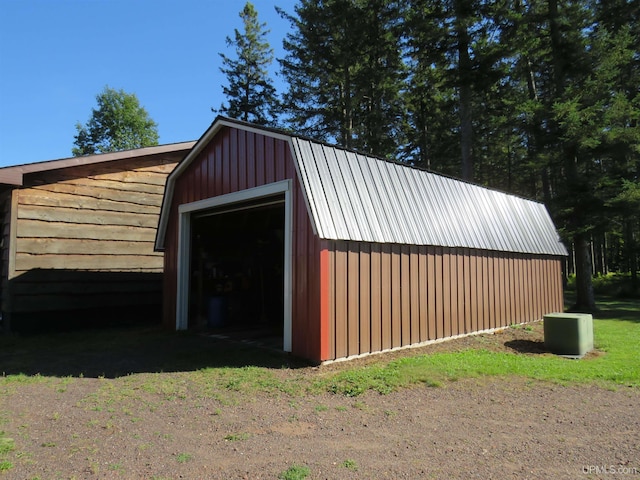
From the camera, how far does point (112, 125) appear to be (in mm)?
40531

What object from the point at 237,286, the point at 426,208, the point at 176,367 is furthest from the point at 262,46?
the point at 176,367

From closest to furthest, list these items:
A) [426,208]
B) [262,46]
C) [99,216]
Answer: [426,208] < [99,216] < [262,46]

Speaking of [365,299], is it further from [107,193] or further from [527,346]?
[107,193]

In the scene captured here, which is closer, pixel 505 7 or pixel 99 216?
pixel 99 216

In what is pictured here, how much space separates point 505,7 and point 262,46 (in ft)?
64.1

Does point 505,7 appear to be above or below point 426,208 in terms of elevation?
above

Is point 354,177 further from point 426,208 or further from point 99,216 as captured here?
point 99,216

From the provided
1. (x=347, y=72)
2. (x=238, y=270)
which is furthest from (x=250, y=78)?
(x=238, y=270)

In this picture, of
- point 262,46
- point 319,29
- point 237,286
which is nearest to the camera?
point 237,286

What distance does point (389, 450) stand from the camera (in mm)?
3533

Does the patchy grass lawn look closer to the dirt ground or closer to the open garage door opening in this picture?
the dirt ground

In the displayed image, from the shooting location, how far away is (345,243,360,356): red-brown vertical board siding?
6.58 metres

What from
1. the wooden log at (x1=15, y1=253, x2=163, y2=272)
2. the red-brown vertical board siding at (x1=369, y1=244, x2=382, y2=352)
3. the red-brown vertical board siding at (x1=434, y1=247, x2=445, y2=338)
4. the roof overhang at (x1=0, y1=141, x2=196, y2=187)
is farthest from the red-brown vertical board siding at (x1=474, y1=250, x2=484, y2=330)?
the roof overhang at (x1=0, y1=141, x2=196, y2=187)

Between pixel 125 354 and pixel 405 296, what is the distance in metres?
4.85
